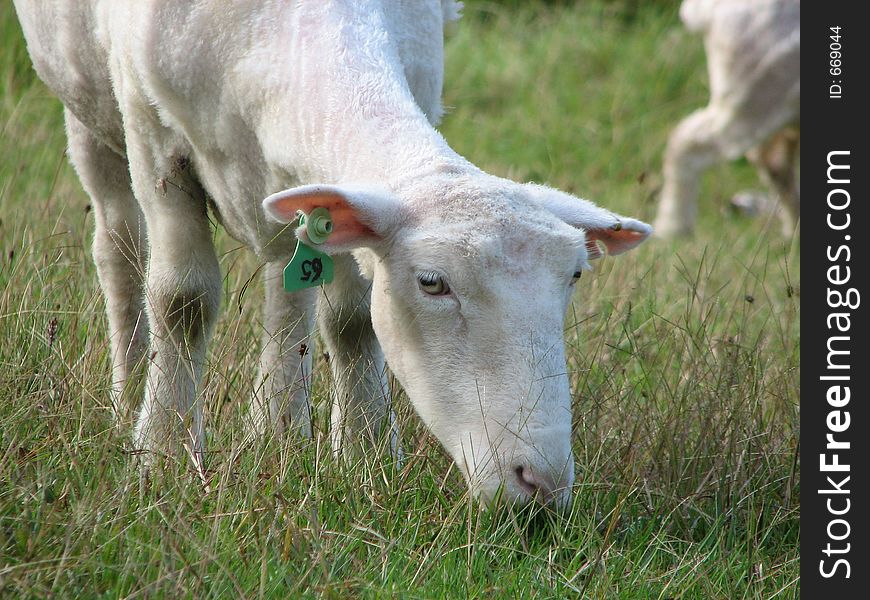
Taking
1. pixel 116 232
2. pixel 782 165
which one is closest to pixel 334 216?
pixel 116 232

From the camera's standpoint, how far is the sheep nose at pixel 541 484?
2.72 m

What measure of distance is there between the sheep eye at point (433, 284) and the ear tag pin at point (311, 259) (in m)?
0.25

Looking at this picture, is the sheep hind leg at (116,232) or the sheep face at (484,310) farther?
the sheep hind leg at (116,232)

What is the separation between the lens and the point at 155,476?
3.01 meters

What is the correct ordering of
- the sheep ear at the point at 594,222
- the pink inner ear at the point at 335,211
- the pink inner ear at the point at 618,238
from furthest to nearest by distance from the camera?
1. the pink inner ear at the point at 618,238
2. the sheep ear at the point at 594,222
3. the pink inner ear at the point at 335,211

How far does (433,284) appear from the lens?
2.81m

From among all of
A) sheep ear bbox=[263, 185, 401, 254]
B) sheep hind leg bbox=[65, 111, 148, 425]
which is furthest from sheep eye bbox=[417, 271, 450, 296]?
sheep hind leg bbox=[65, 111, 148, 425]

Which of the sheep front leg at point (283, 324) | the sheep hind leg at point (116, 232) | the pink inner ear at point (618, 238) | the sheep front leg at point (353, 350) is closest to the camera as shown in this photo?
the pink inner ear at point (618, 238)

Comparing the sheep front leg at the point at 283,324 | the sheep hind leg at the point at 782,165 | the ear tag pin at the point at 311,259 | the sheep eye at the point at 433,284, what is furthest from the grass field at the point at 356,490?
the sheep hind leg at the point at 782,165

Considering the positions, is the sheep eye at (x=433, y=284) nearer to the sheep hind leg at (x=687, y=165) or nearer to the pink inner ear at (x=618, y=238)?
the pink inner ear at (x=618, y=238)

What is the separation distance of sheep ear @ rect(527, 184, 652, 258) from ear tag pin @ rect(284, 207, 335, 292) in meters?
0.50

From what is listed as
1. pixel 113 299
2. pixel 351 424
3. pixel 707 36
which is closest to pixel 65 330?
pixel 113 299
